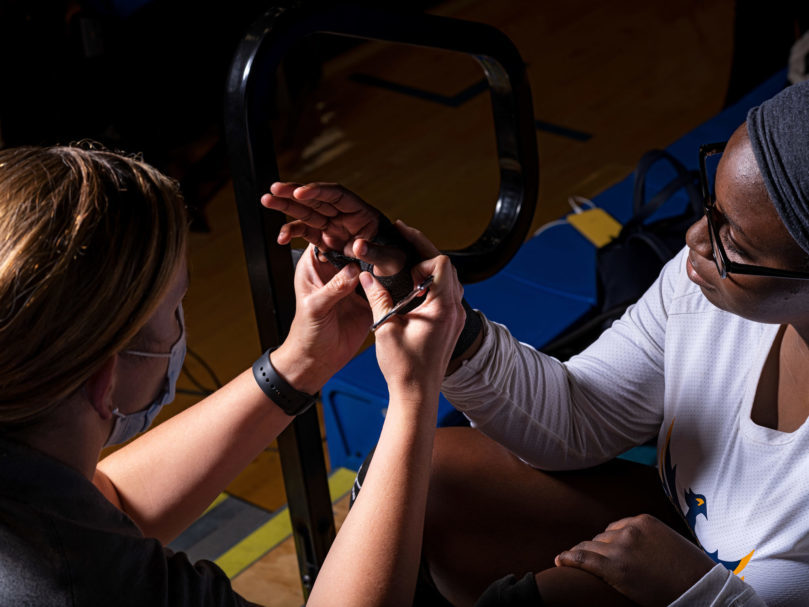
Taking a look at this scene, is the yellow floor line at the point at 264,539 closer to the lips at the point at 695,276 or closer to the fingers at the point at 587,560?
the fingers at the point at 587,560

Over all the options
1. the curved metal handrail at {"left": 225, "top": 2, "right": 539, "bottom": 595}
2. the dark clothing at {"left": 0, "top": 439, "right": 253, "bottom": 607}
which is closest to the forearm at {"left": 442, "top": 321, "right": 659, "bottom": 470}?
the curved metal handrail at {"left": 225, "top": 2, "right": 539, "bottom": 595}

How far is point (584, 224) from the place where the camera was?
2994 millimetres

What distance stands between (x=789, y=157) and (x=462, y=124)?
148 inches

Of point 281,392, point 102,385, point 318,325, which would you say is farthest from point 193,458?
point 102,385

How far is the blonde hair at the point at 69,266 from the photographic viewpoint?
1.00 metres

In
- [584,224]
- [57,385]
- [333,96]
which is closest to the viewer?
[57,385]

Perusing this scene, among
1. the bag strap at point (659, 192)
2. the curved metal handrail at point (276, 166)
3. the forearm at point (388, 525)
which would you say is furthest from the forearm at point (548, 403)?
the bag strap at point (659, 192)

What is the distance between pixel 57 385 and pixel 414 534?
1.51 feet

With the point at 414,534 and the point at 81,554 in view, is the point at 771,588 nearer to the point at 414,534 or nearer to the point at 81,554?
the point at 414,534

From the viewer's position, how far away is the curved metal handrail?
119cm

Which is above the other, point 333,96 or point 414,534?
point 414,534

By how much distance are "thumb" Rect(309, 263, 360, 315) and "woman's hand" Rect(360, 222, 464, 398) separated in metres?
0.12

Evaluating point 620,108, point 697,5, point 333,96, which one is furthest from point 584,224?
point 697,5

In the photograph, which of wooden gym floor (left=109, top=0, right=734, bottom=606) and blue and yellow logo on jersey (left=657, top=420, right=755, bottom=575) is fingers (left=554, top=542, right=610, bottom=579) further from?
wooden gym floor (left=109, top=0, right=734, bottom=606)
